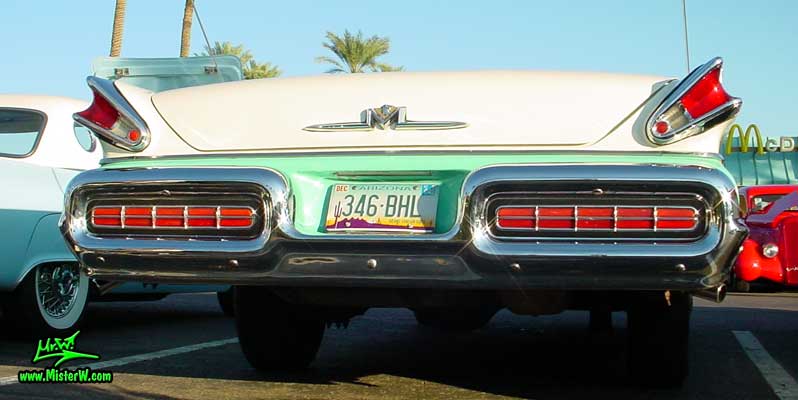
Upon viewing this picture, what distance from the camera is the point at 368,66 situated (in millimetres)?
34344

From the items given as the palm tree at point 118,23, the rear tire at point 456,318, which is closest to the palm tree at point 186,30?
the palm tree at point 118,23

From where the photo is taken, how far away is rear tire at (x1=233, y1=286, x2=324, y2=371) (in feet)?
16.4

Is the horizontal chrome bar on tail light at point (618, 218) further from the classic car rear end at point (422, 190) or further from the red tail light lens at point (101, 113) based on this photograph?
the red tail light lens at point (101, 113)

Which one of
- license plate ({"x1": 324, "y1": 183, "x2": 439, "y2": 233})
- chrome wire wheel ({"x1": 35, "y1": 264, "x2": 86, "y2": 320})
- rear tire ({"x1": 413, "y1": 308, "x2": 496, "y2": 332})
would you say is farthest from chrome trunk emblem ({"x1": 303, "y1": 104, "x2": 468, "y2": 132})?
chrome wire wheel ({"x1": 35, "y1": 264, "x2": 86, "y2": 320})

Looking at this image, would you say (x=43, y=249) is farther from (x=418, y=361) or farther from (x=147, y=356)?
(x=418, y=361)

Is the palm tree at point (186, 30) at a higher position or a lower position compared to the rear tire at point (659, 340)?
higher

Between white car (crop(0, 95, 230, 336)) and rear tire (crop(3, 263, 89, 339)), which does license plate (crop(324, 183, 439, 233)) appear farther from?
rear tire (crop(3, 263, 89, 339))

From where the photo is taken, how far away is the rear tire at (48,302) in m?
6.41

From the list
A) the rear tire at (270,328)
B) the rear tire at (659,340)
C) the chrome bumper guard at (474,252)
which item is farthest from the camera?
the rear tire at (270,328)

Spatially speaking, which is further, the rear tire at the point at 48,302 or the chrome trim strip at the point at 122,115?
the rear tire at the point at 48,302

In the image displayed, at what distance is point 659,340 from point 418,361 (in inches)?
66.4

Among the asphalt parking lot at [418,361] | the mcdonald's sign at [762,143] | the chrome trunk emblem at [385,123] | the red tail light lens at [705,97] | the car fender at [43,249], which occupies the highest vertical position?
the mcdonald's sign at [762,143]

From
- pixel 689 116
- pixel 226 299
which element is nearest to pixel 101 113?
pixel 689 116

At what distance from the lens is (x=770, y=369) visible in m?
5.64
